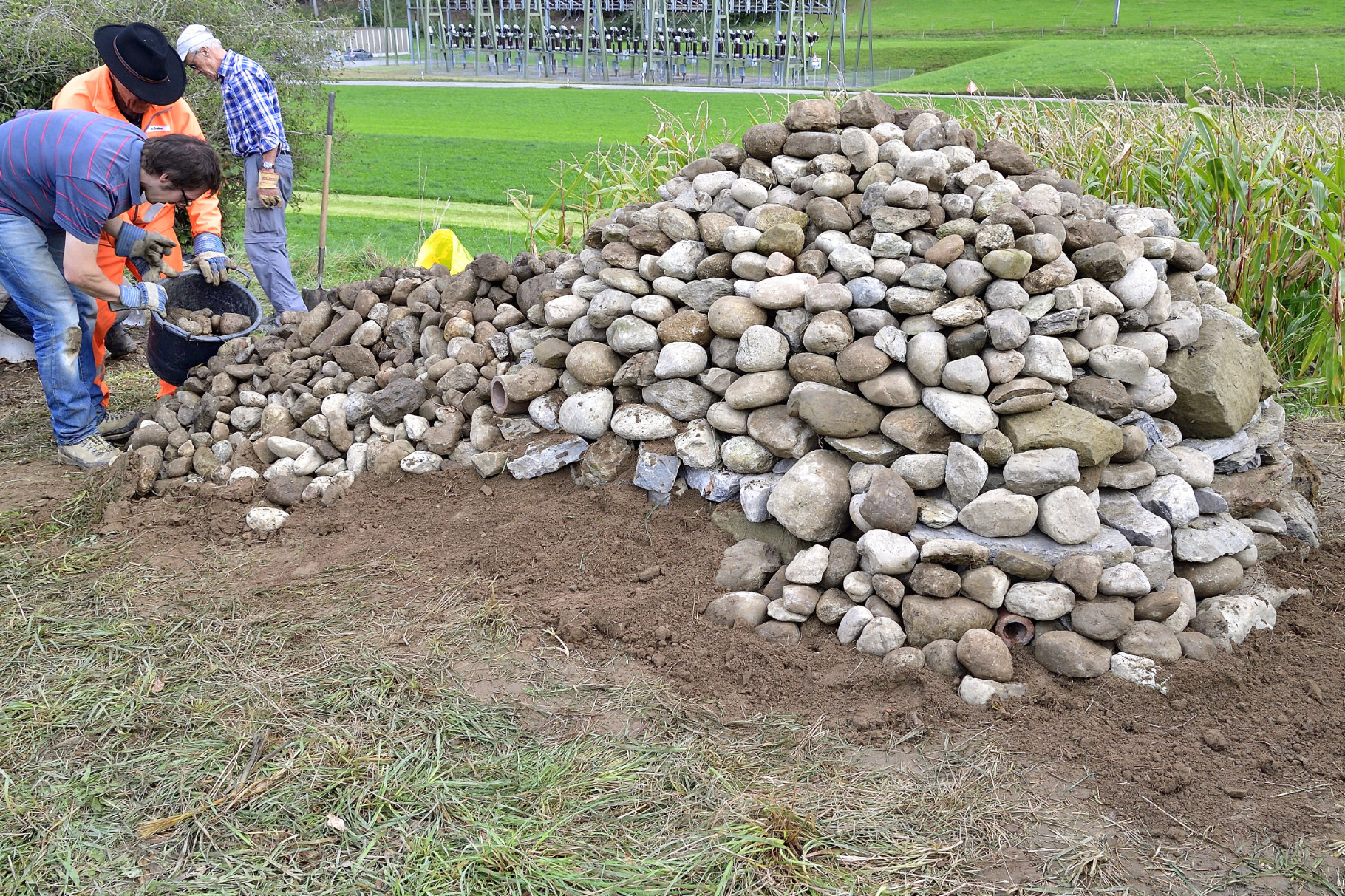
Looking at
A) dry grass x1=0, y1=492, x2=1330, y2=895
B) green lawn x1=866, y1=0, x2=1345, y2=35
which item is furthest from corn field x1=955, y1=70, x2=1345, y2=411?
green lawn x1=866, y1=0, x2=1345, y2=35

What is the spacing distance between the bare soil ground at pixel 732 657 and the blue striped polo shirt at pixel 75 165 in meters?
1.15

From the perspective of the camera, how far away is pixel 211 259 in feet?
14.1

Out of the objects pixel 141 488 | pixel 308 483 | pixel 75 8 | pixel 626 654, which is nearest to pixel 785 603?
pixel 626 654

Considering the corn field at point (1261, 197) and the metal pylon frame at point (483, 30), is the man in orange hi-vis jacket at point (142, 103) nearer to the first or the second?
the corn field at point (1261, 197)

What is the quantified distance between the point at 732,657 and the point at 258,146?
13.6ft

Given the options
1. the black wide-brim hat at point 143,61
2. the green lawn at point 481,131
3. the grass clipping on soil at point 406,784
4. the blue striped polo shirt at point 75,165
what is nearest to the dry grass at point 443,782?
the grass clipping on soil at point 406,784

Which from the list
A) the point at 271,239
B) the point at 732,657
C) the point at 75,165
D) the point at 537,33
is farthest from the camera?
the point at 537,33

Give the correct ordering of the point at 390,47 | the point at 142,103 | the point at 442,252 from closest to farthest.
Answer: the point at 142,103, the point at 442,252, the point at 390,47

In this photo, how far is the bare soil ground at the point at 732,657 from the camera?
2.12 metres

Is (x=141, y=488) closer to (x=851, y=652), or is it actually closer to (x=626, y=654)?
(x=626, y=654)

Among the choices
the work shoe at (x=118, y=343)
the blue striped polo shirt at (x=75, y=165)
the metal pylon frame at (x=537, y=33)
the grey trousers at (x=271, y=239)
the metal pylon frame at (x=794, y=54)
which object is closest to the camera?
the blue striped polo shirt at (x=75, y=165)

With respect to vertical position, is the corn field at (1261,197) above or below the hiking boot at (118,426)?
above

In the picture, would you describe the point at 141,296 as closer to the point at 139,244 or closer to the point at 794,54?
the point at 139,244

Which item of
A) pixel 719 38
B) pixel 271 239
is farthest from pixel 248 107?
pixel 719 38
